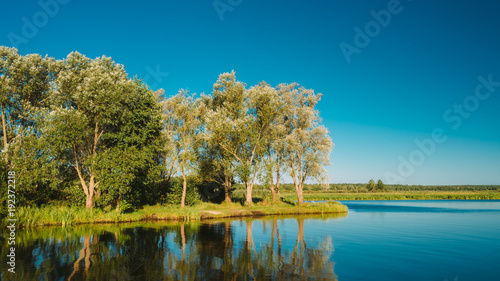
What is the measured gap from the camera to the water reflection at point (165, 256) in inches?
525

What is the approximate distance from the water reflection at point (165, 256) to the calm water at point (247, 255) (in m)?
0.05

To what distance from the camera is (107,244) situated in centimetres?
1984

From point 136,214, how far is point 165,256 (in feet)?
60.8

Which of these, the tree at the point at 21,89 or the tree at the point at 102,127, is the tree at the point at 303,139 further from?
the tree at the point at 21,89

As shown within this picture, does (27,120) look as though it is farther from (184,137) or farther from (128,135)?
(184,137)

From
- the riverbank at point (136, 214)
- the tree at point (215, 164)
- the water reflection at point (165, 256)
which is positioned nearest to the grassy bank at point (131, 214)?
the riverbank at point (136, 214)

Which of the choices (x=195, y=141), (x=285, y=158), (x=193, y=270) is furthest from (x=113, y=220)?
(x=285, y=158)

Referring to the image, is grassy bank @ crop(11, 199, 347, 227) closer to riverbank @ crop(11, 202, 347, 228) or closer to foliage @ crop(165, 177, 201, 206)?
riverbank @ crop(11, 202, 347, 228)

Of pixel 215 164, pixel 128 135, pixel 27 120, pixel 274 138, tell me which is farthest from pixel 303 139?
pixel 27 120

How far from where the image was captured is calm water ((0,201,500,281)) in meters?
13.7

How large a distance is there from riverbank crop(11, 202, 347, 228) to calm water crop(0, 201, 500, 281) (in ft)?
8.07

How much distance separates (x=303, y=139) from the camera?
50.4 m

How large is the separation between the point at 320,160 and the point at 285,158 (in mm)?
6986

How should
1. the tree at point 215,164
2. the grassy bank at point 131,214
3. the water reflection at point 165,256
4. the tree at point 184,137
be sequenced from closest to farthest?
the water reflection at point 165,256
the grassy bank at point 131,214
the tree at point 184,137
the tree at point 215,164
